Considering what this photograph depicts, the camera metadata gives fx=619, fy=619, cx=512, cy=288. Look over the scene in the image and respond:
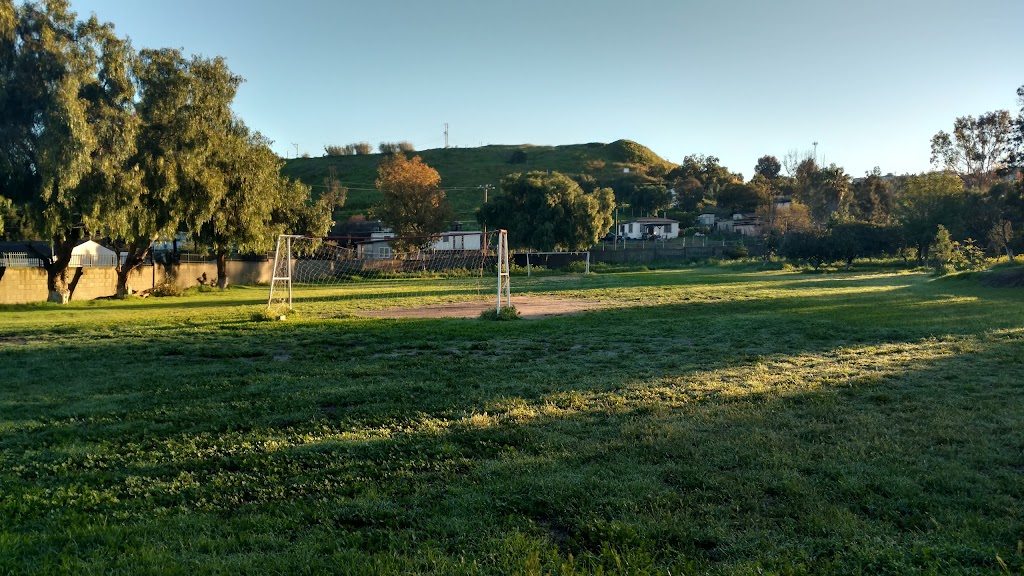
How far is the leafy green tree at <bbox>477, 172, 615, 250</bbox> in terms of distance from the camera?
175 feet

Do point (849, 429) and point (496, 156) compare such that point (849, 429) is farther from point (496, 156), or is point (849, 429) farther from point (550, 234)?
point (496, 156)

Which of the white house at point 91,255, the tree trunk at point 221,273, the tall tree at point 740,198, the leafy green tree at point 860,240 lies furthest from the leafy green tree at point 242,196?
the tall tree at point 740,198

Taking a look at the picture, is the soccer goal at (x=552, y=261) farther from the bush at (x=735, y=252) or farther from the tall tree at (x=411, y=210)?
the bush at (x=735, y=252)

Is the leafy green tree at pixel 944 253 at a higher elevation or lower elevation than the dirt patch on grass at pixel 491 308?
higher

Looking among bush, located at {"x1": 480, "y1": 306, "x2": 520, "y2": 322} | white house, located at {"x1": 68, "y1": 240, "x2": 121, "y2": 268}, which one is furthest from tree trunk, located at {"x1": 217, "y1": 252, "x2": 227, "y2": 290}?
bush, located at {"x1": 480, "y1": 306, "x2": 520, "y2": 322}

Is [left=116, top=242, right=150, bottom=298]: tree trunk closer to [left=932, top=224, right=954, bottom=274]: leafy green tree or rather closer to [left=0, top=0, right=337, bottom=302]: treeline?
[left=0, top=0, right=337, bottom=302]: treeline

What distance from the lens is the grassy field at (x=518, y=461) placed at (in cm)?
311

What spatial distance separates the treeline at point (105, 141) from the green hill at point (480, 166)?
64888 mm

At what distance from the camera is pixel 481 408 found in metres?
6.01

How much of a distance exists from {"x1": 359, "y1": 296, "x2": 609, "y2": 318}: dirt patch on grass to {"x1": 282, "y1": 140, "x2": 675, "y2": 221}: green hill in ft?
230

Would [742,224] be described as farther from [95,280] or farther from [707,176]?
[95,280]

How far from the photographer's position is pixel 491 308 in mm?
17672

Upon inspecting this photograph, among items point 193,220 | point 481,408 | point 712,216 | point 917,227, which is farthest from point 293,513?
point 712,216

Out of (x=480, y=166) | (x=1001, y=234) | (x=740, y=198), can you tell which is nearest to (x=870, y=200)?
(x=740, y=198)
